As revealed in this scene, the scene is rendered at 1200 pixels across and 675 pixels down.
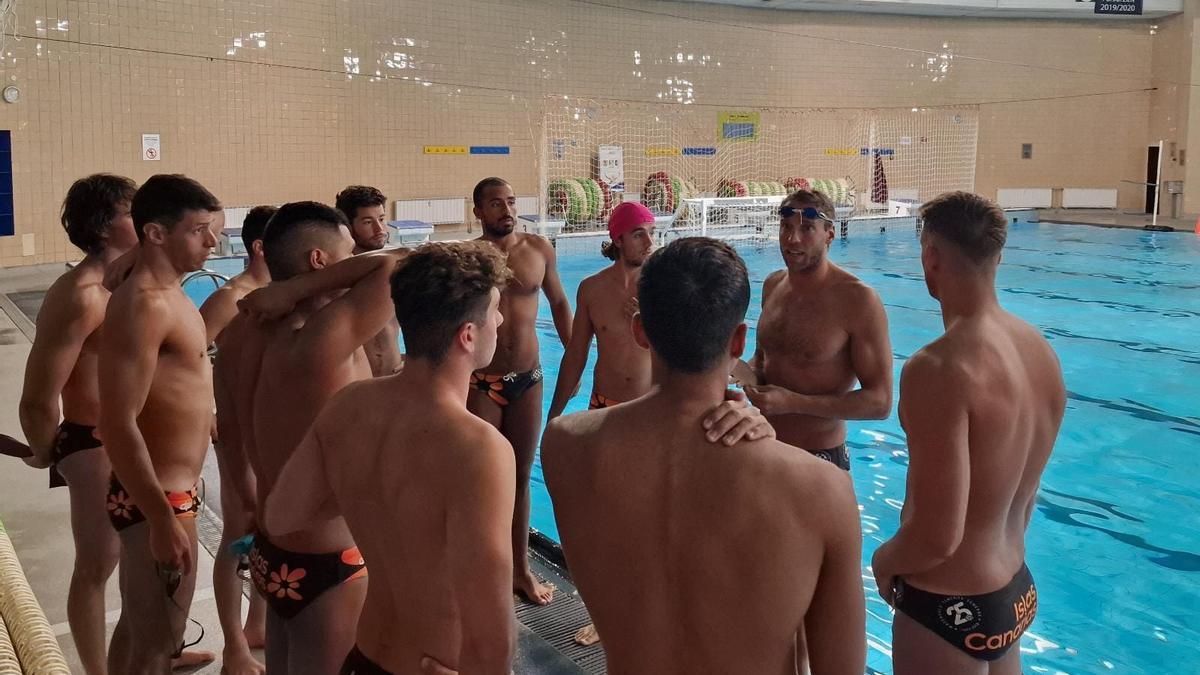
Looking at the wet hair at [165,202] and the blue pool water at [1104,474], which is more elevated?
the wet hair at [165,202]

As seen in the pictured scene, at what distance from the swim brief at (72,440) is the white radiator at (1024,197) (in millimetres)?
22509

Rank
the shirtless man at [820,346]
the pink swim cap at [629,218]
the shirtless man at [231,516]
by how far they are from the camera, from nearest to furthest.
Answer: the shirtless man at [231,516]
the shirtless man at [820,346]
the pink swim cap at [629,218]

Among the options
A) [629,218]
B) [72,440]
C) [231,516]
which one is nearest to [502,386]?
Result: [629,218]

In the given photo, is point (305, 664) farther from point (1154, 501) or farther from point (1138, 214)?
point (1138, 214)

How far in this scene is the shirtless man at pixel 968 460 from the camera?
223 centimetres

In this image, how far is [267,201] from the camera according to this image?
573 inches

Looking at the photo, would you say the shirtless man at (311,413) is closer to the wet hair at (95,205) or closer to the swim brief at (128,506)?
the swim brief at (128,506)

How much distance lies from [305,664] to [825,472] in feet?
5.26

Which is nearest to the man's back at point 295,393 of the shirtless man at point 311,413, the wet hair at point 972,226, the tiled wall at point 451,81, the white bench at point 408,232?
the shirtless man at point 311,413

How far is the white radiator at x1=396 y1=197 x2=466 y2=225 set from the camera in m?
16.0

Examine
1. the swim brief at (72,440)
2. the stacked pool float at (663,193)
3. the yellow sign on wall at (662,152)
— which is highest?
the yellow sign on wall at (662,152)

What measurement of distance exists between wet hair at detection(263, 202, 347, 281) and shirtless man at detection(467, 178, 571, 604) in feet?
5.77

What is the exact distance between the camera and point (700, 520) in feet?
Answer: 5.15

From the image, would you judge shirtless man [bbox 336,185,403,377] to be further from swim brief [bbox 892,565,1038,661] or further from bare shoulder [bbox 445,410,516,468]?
swim brief [bbox 892,565,1038,661]
